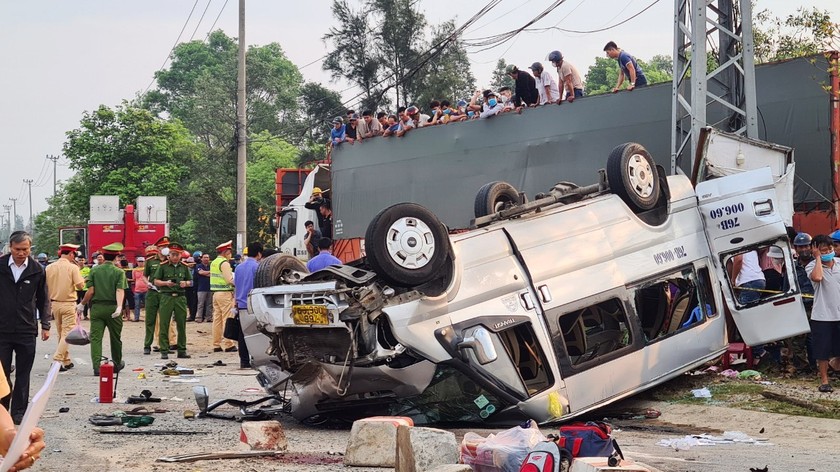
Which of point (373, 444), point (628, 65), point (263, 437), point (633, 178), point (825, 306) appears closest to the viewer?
point (373, 444)

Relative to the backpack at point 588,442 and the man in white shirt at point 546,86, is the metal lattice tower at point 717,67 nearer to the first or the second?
the man in white shirt at point 546,86

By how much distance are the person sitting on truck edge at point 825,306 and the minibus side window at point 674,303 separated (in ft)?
4.35

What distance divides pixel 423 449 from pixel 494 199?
3.71 metres

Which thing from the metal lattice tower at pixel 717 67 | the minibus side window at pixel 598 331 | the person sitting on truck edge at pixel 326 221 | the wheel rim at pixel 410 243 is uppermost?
the metal lattice tower at pixel 717 67

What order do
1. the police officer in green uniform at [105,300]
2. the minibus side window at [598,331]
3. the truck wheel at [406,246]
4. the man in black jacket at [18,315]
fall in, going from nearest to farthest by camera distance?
the truck wheel at [406,246], the man in black jacket at [18,315], the minibus side window at [598,331], the police officer in green uniform at [105,300]

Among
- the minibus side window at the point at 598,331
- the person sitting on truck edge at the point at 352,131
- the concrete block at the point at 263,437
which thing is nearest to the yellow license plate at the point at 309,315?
the concrete block at the point at 263,437

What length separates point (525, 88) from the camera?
1750cm

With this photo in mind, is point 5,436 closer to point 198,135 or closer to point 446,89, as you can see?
point 446,89

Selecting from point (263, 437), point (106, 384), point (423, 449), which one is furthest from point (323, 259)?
point (423, 449)

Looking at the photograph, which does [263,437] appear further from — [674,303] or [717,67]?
[717,67]

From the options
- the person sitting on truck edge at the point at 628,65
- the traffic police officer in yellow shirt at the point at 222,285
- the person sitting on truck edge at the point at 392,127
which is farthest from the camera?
the person sitting on truck edge at the point at 392,127

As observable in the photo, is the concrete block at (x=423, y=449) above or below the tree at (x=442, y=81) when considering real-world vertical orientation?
below

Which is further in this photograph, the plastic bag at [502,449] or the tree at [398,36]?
the tree at [398,36]

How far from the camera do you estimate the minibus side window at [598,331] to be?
912 cm
